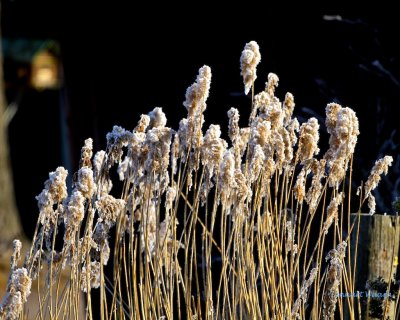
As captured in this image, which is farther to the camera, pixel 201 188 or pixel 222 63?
pixel 222 63

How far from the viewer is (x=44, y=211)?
87.6 inches

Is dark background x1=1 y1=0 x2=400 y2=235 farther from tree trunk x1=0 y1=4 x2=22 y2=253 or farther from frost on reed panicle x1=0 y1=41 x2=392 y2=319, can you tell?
tree trunk x1=0 y1=4 x2=22 y2=253

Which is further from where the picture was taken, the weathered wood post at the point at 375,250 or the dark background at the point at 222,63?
the dark background at the point at 222,63

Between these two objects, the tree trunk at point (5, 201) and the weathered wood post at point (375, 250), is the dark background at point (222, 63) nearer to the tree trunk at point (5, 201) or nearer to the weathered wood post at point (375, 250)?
the weathered wood post at point (375, 250)

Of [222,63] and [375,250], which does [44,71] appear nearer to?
[222,63]

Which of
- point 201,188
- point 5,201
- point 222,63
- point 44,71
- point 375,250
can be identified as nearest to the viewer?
point 201,188

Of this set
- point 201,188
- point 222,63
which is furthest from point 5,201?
point 201,188

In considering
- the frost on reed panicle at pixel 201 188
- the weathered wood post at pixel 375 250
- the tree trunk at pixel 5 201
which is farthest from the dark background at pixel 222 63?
the tree trunk at pixel 5 201

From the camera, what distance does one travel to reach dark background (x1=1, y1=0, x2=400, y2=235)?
150 inches

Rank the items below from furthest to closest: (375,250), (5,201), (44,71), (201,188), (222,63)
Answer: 1. (44,71)
2. (5,201)
3. (222,63)
4. (375,250)
5. (201,188)

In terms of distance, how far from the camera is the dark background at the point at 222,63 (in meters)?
3.80

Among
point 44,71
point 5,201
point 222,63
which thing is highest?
point 44,71

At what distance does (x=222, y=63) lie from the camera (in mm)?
4125

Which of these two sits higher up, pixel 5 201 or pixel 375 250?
pixel 5 201
